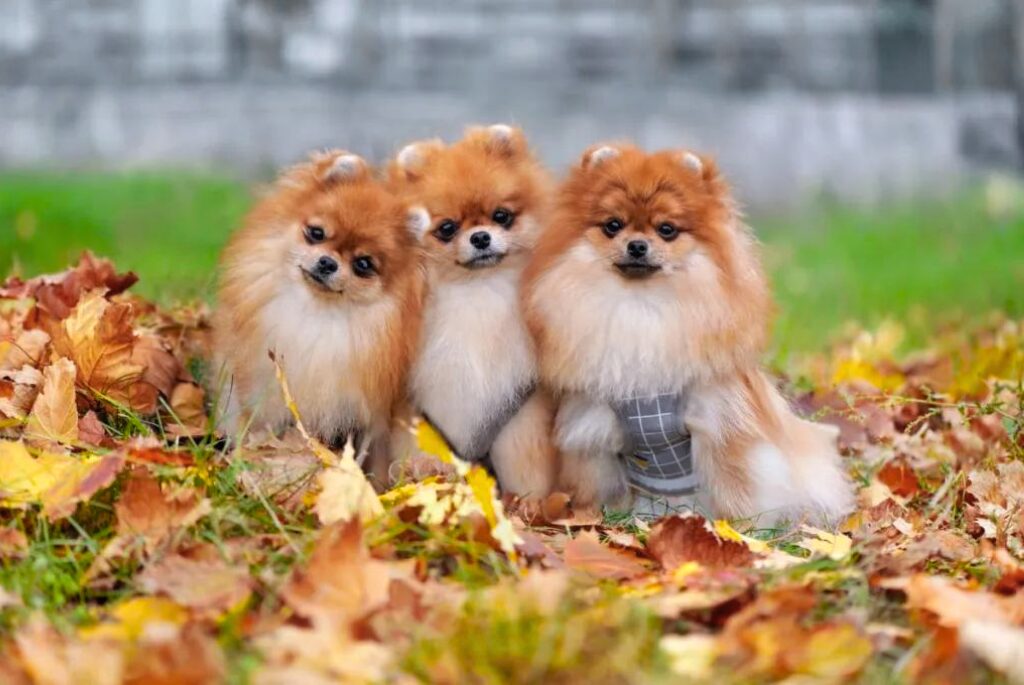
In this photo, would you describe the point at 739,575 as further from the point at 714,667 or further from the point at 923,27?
the point at 923,27

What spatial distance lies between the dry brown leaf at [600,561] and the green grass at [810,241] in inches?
156

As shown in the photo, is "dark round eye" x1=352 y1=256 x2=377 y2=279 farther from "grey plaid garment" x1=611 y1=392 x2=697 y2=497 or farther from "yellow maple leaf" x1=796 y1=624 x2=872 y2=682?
"yellow maple leaf" x1=796 y1=624 x2=872 y2=682

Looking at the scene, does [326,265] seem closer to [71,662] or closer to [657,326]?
[657,326]

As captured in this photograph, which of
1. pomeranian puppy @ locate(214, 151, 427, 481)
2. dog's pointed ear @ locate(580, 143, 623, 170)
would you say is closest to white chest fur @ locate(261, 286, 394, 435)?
pomeranian puppy @ locate(214, 151, 427, 481)

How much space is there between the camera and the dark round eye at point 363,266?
11.7ft

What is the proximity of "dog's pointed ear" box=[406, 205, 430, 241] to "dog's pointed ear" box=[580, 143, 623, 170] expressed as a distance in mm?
531

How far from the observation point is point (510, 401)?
382 cm

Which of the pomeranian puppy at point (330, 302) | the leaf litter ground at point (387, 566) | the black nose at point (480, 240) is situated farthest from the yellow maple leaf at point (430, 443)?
the black nose at point (480, 240)

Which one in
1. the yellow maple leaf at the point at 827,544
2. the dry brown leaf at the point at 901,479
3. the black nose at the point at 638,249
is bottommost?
the dry brown leaf at the point at 901,479

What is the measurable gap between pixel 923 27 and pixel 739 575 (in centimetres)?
759

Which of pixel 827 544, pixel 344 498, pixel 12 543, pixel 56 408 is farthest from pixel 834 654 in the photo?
pixel 56 408

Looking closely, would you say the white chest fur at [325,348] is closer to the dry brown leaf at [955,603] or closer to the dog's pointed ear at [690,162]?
the dog's pointed ear at [690,162]

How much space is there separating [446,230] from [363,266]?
0.93ft

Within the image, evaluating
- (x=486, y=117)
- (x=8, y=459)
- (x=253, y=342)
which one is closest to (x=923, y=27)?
(x=486, y=117)
